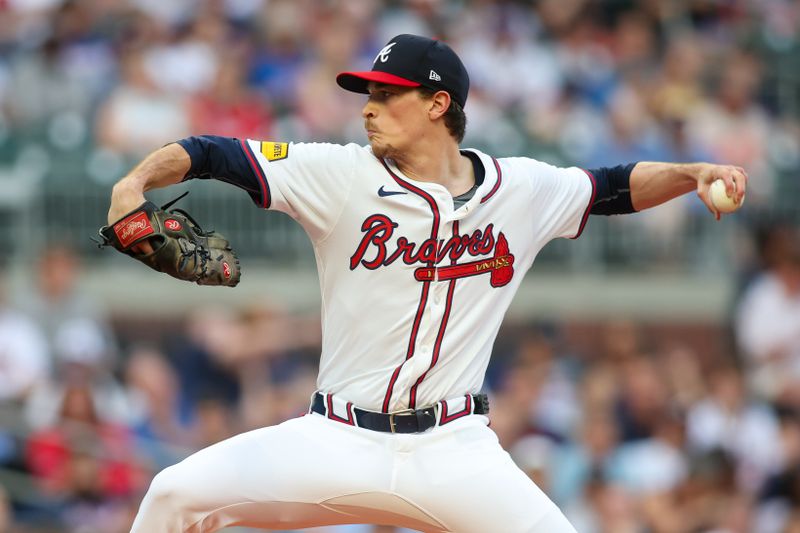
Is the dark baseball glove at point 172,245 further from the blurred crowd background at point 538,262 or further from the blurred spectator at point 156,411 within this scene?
the blurred spectator at point 156,411

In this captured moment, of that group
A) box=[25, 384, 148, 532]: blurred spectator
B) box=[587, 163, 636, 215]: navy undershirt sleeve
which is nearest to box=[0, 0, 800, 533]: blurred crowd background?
box=[25, 384, 148, 532]: blurred spectator

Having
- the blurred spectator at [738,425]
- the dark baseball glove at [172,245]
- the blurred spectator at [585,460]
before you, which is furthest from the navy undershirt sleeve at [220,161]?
the blurred spectator at [738,425]

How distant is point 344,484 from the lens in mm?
4562

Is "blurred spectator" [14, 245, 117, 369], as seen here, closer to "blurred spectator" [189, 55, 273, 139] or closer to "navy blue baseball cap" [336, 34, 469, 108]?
"blurred spectator" [189, 55, 273, 139]

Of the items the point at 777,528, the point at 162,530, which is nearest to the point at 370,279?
the point at 162,530

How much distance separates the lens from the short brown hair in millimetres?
4762

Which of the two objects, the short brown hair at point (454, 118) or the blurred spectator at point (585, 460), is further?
the blurred spectator at point (585, 460)

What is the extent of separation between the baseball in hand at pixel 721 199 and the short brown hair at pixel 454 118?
0.87 meters

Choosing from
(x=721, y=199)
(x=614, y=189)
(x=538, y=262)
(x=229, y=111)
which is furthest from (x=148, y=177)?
(x=538, y=262)

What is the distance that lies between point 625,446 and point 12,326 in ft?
13.9

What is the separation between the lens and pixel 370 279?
466cm

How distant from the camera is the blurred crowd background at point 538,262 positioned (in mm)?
8859

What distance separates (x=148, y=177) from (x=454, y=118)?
1135mm

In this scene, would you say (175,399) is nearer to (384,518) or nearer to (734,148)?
(384,518)
